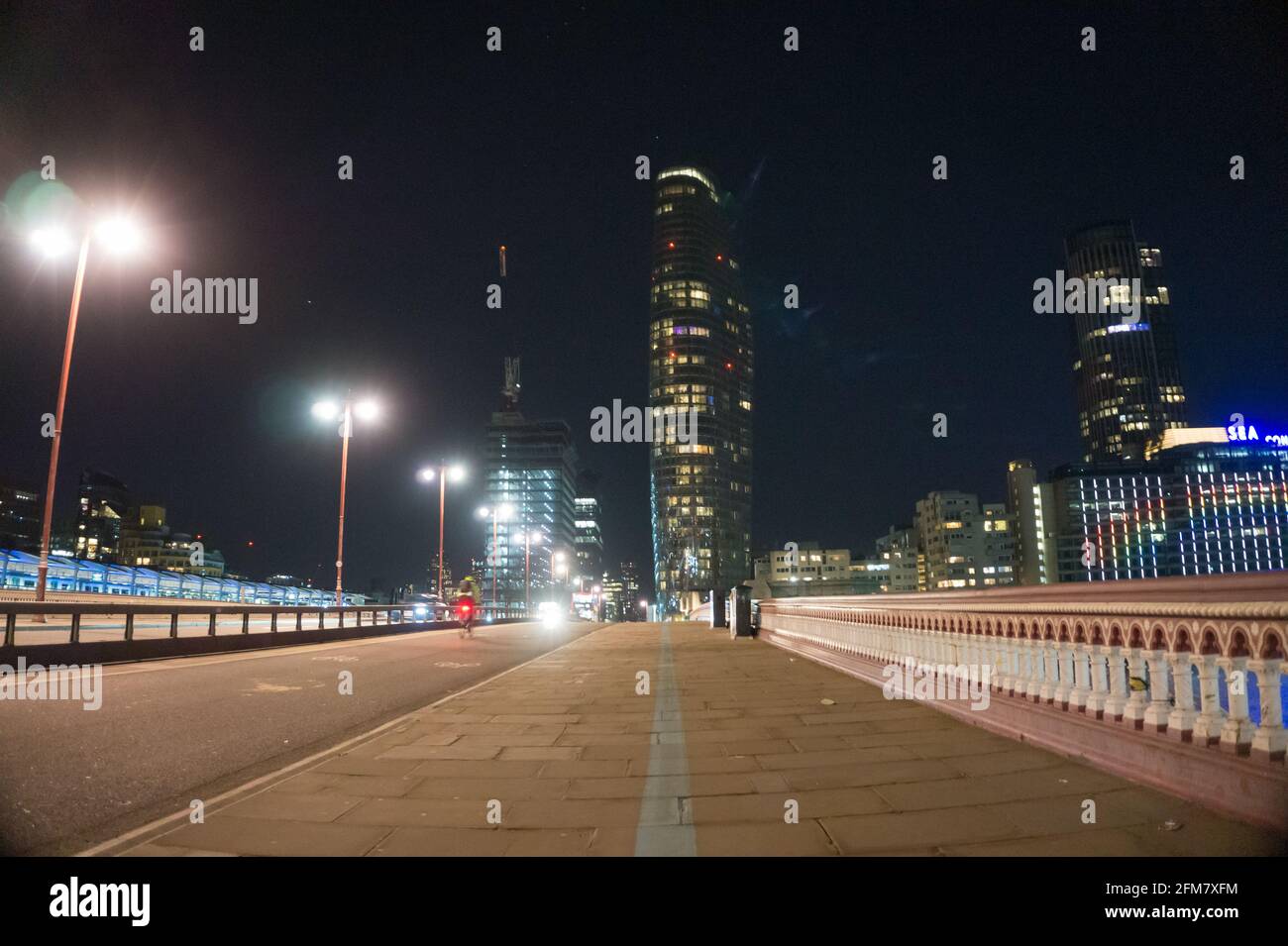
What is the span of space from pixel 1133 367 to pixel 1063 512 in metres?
86.3

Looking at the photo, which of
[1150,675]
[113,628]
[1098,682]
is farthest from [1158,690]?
[113,628]

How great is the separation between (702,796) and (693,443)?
18359 centimetres

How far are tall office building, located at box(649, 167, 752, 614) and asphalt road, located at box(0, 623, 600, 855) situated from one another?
173 m

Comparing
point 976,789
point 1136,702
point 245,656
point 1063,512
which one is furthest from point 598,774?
point 1063,512

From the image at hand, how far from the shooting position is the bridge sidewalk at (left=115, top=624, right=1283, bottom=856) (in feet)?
12.6

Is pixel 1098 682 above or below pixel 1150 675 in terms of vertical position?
below

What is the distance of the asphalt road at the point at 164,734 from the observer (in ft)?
14.5

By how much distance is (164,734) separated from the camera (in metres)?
6.87

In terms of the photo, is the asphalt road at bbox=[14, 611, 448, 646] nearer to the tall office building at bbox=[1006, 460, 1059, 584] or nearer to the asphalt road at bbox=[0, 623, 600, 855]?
the asphalt road at bbox=[0, 623, 600, 855]

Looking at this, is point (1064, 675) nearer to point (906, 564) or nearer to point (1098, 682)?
point (1098, 682)

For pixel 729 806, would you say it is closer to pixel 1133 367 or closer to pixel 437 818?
pixel 437 818

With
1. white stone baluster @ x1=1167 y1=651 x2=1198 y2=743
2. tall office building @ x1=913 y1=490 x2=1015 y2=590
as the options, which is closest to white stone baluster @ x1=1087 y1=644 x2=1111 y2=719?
white stone baluster @ x1=1167 y1=651 x2=1198 y2=743

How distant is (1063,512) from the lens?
142 m

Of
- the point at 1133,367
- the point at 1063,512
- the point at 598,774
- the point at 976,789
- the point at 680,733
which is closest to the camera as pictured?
the point at 976,789
